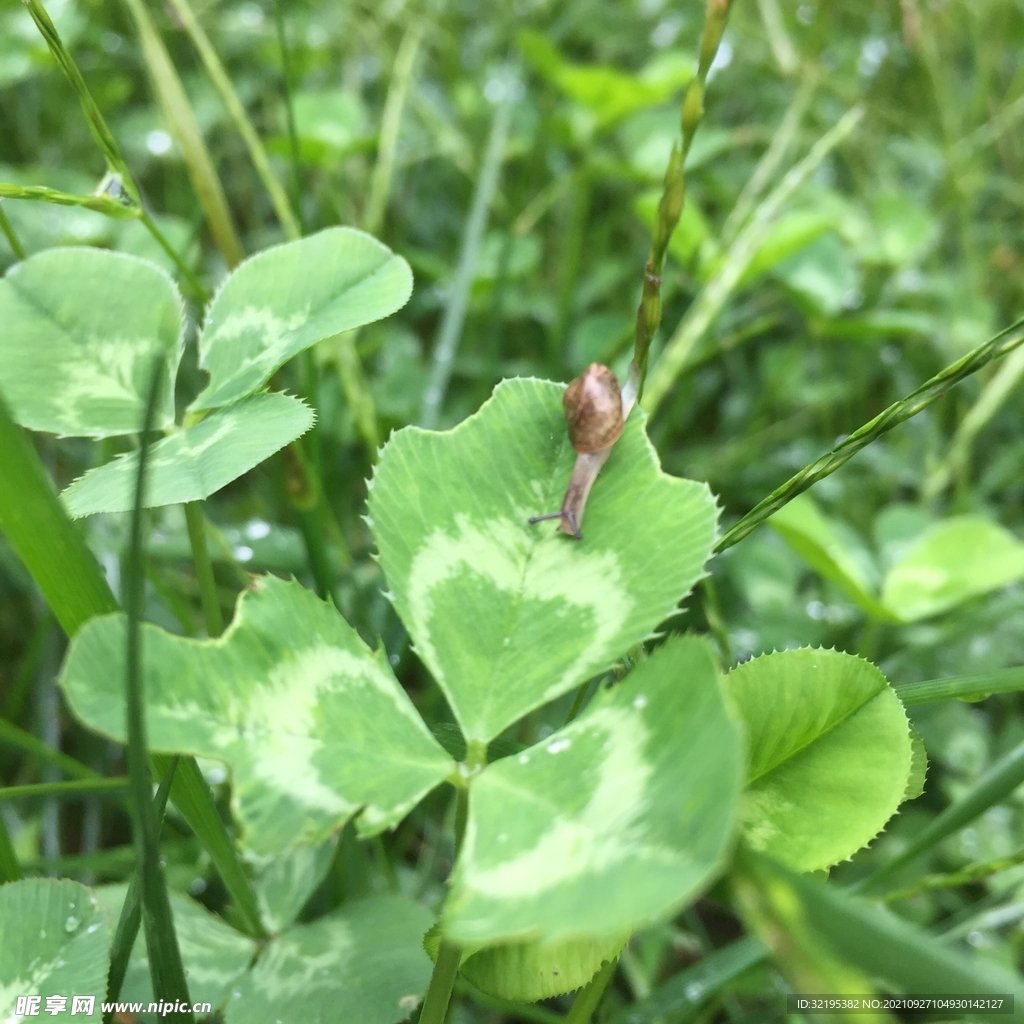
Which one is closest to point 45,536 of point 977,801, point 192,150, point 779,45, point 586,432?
point 586,432

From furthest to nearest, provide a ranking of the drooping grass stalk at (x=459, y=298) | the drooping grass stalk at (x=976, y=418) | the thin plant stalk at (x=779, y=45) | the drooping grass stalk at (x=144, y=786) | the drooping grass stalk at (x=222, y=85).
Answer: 1. the thin plant stalk at (x=779, y=45)
2. the drooping grass stalk at (x=976, y=418)
3. the drooping grass stalk at (x=459, y=298)
4. the drooping grass stalk at (x=222, y=85)
5. the drooping grass stalk at (x=144, y=786)

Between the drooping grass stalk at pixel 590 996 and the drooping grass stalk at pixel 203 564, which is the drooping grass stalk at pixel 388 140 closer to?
the drooping grass stalk at pixel 203 564

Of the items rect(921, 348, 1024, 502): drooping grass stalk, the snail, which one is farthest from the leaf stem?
rect(921, 348, 1024, 502): drooping grass stalk

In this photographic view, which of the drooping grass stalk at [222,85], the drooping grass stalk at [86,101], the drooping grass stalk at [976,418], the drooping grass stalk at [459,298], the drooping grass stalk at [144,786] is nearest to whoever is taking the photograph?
the drooping grass stalk at [144,786]

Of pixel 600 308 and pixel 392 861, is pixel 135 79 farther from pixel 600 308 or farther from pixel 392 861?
pixel 392 861

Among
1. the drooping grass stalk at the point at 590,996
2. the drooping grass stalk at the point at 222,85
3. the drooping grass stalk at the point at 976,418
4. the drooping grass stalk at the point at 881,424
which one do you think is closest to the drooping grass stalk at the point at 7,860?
the drooping grass stalk at the point at 590,996

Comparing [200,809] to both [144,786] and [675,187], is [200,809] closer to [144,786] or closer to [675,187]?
[144,786]

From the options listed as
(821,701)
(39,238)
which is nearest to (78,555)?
(821,701)

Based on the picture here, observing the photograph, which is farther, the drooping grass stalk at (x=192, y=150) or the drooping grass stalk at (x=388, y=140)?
the drooping grass stalk at (x=388, y=140)
